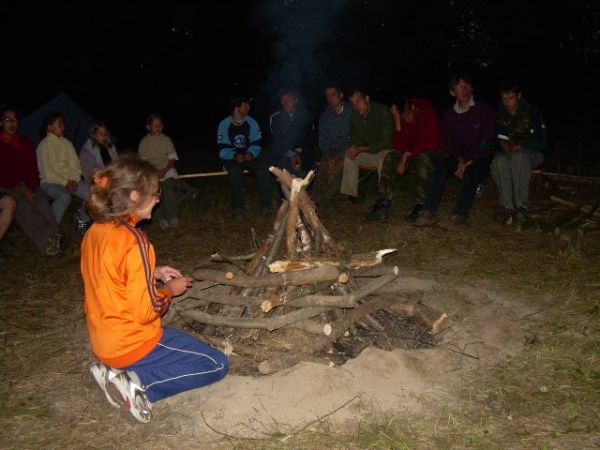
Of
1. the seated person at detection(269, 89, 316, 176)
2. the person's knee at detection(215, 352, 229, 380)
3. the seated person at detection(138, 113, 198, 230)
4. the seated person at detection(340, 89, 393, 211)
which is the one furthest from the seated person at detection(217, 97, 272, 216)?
the person's knee at detection(215, 352, 229, 380)

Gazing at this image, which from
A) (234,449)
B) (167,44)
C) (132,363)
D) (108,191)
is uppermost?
(167,44)

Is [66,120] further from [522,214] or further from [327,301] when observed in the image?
[522,214]

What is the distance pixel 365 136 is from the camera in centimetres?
763

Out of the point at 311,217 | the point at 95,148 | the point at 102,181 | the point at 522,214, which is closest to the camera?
the point at 102,181

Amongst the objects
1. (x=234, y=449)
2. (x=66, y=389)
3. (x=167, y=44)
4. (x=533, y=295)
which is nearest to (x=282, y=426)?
(x=234, y=449)

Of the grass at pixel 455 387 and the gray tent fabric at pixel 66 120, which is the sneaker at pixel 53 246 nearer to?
the grass at pixel 455 387

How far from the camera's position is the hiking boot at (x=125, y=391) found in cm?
296

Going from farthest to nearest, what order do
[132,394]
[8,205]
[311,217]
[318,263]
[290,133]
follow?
1. [290,133]
2. [8,205]
3. [311,217]
4. [318,263]
5. [132,394]

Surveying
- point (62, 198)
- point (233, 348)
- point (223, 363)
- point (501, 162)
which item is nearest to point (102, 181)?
point (223, 363)

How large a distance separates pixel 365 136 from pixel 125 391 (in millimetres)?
5518

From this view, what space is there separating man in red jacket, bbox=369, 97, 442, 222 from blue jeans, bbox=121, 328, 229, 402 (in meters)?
4.18

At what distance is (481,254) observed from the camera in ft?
18.2

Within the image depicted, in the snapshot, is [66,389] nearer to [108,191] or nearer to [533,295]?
[108,191]

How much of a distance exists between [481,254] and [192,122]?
1867cm
